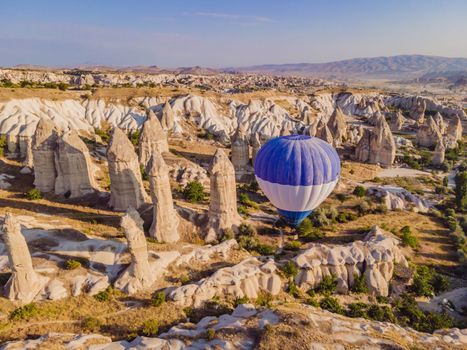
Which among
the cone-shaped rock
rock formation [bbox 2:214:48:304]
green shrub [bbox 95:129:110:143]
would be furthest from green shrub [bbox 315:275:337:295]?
the cone-shaped rock

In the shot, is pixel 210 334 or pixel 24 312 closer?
pixel 210 334

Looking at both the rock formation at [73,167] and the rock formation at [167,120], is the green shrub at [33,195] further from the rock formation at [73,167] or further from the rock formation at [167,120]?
the rock formation at [167,120]

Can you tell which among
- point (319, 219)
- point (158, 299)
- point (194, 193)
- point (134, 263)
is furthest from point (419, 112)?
point (158, 299)

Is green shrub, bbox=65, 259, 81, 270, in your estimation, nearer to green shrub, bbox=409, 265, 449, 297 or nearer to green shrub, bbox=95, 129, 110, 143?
green shrub, bbox=409, 265, 449, 297

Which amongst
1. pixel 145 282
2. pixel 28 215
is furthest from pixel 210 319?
pixel 28 215

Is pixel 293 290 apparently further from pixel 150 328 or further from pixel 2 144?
pixel 2 144
